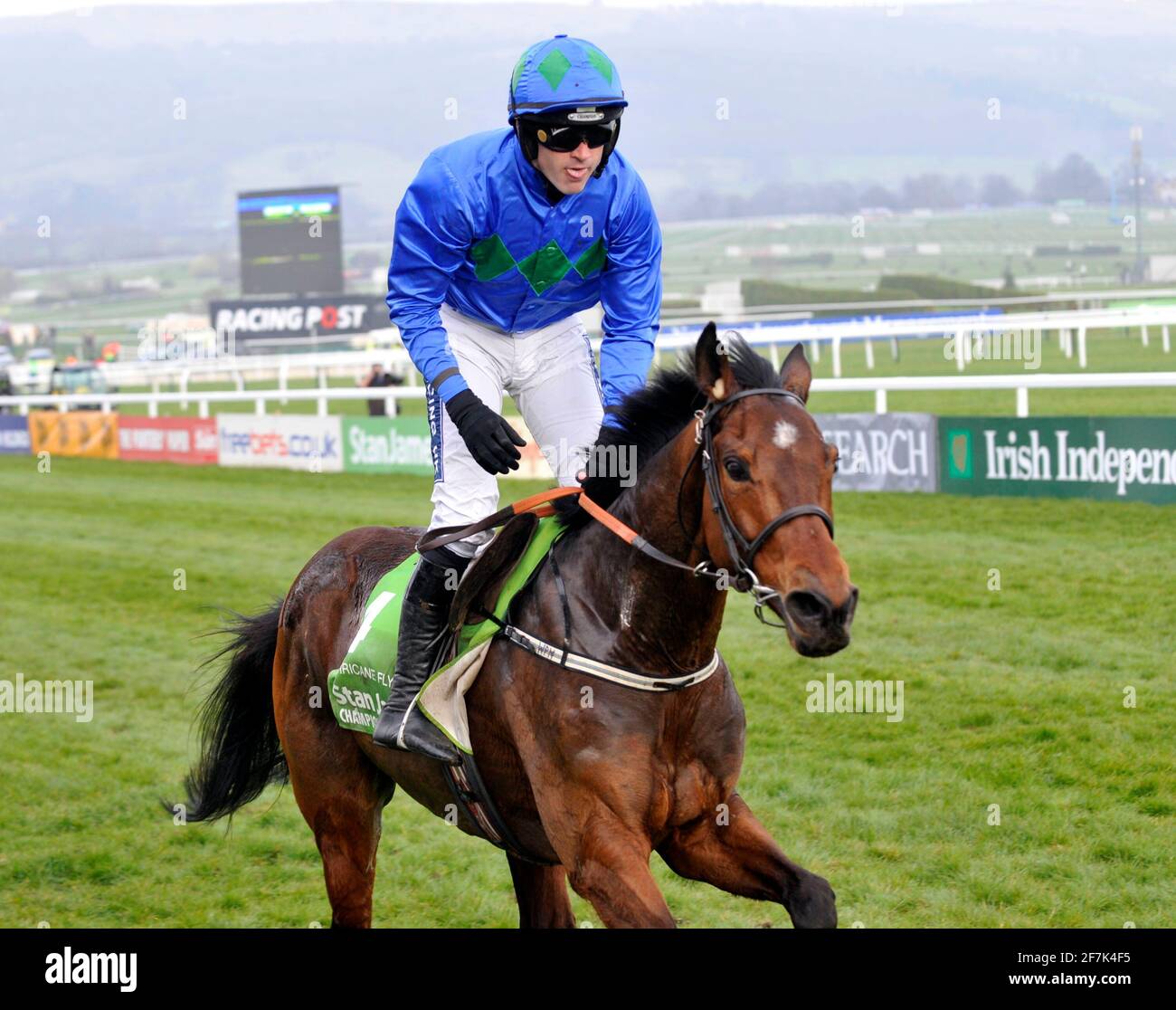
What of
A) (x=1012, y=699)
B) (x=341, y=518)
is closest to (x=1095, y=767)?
(x=1012, y=699)

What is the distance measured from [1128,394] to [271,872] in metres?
13.8

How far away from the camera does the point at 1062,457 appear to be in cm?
1115

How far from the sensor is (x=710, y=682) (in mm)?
3219

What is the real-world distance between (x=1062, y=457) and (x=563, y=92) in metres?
8.72

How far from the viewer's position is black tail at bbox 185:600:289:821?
465 cm

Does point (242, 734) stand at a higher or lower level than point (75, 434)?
higher

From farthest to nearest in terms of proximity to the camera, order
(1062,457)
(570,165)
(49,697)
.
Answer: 1. (1062,457)
2. (49,697)
3. (570,165)

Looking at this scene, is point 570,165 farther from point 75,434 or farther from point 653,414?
point 75,434

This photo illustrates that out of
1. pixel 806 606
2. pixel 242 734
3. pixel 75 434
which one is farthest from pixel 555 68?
pixel 75 434

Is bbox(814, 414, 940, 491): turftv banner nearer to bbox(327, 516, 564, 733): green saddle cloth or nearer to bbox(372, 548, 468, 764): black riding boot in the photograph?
bbox(327, 516, 564, 733): green saddle cloth

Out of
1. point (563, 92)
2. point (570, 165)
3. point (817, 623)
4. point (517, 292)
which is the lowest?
Result: point (817, 623)

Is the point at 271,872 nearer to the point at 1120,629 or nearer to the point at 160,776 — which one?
the point at 160,776

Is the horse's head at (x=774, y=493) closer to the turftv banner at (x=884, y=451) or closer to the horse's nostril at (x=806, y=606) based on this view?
the horse's nostril at (x=806, y=606)
